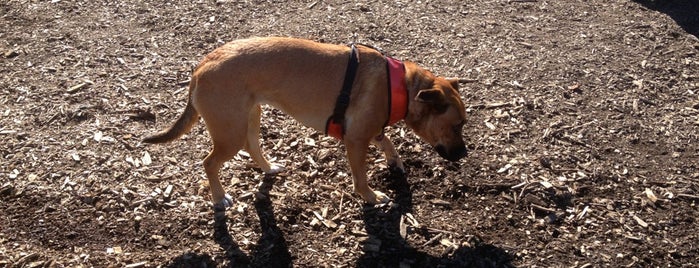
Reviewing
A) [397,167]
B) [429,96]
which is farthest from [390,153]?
[429,96]

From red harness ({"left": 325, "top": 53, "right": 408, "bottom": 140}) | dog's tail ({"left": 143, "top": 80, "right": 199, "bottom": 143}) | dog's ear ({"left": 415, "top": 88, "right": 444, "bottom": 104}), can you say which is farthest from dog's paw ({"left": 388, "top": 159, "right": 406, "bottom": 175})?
dog's tail ({"left": 143, "top": 80, "right": 199, "bottom": 143})

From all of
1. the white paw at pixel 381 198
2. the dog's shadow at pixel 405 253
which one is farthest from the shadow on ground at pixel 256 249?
the white paw at pixel 381 198

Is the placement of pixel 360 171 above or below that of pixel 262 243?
above

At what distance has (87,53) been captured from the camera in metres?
7.41

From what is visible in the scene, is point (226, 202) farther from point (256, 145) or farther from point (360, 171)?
point (360, 171)

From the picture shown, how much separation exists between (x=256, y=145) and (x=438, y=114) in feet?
5.46

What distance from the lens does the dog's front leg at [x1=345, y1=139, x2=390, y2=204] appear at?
16.7ft

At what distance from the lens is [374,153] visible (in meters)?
6.00

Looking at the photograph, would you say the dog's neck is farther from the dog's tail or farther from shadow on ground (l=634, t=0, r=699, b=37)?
shadow on ground (l=634, t=0, r=699, b=37)

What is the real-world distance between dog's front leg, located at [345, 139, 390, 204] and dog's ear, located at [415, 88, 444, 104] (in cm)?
64

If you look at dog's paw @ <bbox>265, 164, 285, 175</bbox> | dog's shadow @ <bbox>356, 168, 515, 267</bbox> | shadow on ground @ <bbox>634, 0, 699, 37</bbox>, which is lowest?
dog's paw @ <bbox>265, 164, 285, 175</bbox>

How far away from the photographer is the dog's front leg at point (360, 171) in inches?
201

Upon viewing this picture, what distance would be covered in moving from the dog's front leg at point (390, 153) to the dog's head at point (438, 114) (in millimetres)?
388

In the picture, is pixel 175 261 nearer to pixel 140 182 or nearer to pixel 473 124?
pixel 140 182
